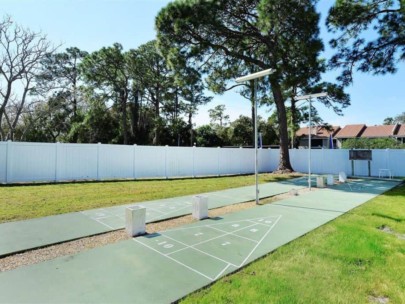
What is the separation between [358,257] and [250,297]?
199 centimetres

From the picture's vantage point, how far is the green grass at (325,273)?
9.00ft

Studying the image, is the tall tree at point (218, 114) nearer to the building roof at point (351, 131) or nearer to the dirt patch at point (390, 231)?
the building roof at point (351, 131)

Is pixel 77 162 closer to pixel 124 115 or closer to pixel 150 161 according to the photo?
pixel 150 161

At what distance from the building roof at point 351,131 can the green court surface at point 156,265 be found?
36899 millimetres

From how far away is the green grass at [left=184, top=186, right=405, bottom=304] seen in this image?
274 cm

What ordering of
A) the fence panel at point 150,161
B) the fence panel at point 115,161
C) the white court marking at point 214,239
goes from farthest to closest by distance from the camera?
1. the fence panel at point 150,161
2. the fence panel at point 115,161
3. the white court marking at point 214,239

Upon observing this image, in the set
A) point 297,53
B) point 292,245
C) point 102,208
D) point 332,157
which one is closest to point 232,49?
point 297,53

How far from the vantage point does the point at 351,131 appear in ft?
125

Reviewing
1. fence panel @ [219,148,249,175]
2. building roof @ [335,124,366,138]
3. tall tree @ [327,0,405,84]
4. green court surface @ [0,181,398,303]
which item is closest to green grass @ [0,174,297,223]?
green court surface @ [0,181,398,303]

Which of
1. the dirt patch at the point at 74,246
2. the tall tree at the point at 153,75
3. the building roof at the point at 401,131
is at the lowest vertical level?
the dirt patch at the point at 74,246

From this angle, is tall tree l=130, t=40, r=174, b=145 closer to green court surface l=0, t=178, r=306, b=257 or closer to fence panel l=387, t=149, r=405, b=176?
fence panel l=387, t=149, r=405, b=176

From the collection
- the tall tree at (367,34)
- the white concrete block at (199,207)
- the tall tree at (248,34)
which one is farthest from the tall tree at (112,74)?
the white concrete block at (199,207)

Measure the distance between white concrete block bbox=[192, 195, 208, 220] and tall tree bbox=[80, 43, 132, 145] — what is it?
22.9m

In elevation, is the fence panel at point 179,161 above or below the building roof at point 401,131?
below
